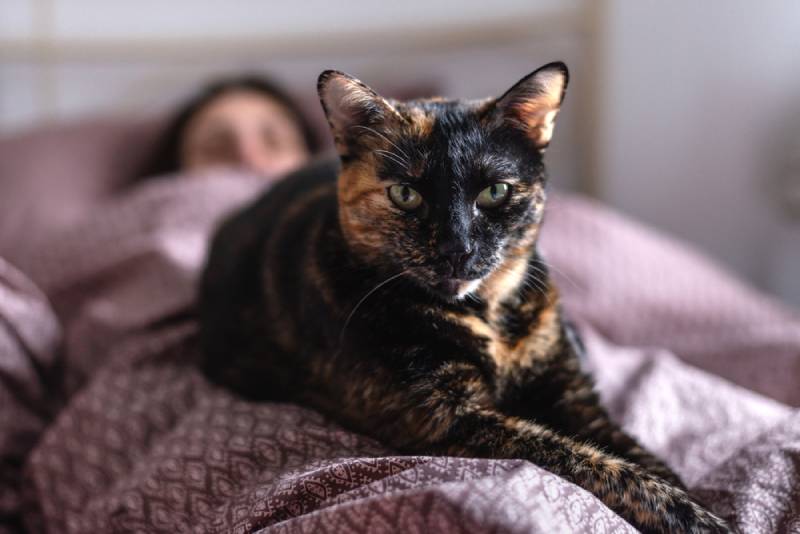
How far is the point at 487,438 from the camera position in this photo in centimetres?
81

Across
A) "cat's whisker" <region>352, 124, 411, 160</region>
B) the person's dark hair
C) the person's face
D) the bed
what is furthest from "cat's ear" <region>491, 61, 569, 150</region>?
the person's dark hair

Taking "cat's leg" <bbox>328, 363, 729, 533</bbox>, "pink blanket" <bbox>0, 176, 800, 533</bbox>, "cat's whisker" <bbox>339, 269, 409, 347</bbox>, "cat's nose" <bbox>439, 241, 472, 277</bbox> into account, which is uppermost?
"cat's nose" <bbox>439, 241, 472, 277</bbox>

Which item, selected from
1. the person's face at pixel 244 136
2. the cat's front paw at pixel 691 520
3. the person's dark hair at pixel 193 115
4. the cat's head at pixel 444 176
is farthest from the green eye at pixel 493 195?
the person's dark hair at pixel 193 115

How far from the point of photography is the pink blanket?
0.73 meters

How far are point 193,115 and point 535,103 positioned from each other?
4.40 feet

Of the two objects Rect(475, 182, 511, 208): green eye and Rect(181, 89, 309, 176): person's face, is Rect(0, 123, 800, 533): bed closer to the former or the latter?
Rect(181, 89, 309, 176): person's face

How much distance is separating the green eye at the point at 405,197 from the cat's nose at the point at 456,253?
72 mm

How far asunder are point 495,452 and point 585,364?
0.30 metres

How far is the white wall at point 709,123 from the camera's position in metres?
1.79

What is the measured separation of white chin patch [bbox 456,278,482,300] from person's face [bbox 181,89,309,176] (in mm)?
1134

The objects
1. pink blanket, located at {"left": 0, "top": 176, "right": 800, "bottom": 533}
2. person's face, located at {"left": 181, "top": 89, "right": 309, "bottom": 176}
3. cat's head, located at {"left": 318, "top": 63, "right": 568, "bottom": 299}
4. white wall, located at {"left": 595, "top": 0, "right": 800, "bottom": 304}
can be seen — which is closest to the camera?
pink blanket, located at {"left": 0, "top": 176, "right": 800, "bottom": 533}

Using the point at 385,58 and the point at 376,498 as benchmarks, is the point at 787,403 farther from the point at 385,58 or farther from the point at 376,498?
the point at 385,58

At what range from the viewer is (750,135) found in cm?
186

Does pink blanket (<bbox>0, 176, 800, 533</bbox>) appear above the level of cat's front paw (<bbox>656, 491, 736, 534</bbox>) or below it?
below
